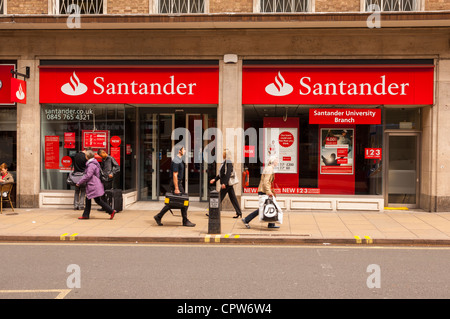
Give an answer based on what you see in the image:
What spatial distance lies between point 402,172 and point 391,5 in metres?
4.66

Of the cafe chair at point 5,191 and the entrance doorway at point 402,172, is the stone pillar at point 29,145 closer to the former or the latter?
the cafe chair at point 5,191

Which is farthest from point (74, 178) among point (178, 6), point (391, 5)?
point (391, 5)

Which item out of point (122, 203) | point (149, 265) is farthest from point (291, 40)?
point (149, 265)

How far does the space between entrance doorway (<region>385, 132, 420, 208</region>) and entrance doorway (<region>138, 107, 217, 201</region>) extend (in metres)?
5.16

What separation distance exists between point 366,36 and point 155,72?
19.2ft

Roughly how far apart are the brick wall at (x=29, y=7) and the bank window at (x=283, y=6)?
610 centimetres

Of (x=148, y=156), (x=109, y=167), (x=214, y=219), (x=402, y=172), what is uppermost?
(x=148, y=156)

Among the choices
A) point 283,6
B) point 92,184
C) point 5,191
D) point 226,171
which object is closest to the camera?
point 92,184

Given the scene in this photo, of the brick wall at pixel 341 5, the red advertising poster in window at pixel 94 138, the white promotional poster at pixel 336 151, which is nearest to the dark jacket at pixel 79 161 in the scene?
the red advertising poster in window at pixel 94 138

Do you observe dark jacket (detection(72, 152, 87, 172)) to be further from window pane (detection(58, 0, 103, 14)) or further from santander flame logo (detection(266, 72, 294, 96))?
santander flame logo (detection(266, 72, 294, 96))

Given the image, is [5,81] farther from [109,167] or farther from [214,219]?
[214,219]

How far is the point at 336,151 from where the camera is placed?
1268 cm

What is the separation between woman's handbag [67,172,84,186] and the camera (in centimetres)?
1221

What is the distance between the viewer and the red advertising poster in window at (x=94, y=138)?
12.9 metres
